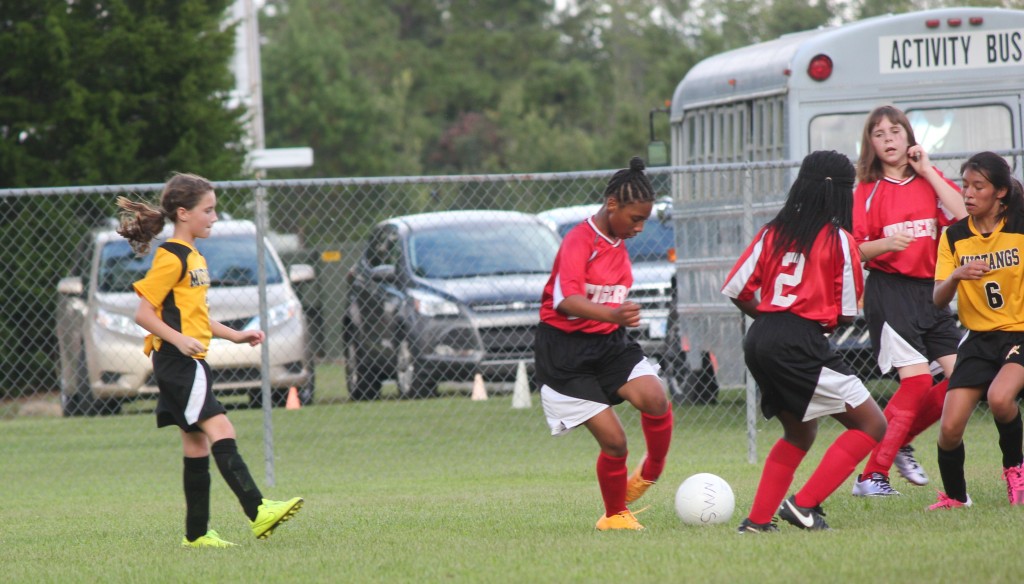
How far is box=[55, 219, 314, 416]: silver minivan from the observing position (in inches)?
482

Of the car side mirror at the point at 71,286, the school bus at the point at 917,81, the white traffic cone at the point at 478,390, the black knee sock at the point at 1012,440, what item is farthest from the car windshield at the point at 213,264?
the black knee sock at the point at 1012,440

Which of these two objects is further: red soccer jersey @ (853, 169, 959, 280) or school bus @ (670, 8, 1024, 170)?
school bus @ (670, 8, 1024, 170)

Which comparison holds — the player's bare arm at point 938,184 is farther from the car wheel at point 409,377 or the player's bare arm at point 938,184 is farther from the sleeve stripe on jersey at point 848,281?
the car wheel at point 409,377

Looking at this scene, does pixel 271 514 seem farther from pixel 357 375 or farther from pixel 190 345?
pixel 357 375

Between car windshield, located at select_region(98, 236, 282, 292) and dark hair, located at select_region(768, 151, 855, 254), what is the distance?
26.1 ft

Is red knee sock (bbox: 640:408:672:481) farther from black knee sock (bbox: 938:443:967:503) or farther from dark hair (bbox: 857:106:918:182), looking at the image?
dark hair (bbox: 857:106:918:182)

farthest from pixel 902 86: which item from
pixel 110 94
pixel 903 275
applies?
pixel 110 94

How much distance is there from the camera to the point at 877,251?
675cm

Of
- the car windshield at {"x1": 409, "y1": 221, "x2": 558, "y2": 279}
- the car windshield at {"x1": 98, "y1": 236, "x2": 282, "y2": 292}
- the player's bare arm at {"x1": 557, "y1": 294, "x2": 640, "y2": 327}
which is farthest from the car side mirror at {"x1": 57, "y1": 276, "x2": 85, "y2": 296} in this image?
the player's bare arm at {"x1": 557, "y1": 294, "x2": 640, "y2": 327}

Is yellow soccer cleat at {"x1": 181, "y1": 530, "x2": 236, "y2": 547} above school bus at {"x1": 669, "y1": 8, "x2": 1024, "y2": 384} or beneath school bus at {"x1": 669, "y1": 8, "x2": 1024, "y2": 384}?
beneath

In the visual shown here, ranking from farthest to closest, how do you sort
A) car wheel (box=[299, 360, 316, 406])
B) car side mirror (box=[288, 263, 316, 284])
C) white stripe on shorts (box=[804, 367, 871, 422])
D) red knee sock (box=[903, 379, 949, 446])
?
car wheel (box=[299, 360, 316, 406]) → car side mirror (box=[288, 263, 316, 284]) → red knee sock (box=[903, 379, 949, 446]) → white stripe on shorts (box=[804, 367, 871, 422])

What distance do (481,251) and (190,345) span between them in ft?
23.8

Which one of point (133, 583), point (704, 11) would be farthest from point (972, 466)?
point (704, 11)

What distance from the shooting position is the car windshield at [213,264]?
13055mm
